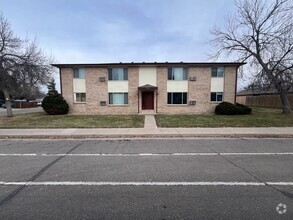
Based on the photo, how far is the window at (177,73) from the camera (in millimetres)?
18953

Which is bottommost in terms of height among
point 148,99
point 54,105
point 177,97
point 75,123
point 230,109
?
point 75,123

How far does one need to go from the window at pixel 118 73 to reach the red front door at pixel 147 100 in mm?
2743

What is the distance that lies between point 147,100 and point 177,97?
129 inches

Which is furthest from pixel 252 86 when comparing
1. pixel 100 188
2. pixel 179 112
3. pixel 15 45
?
pixel 15 45

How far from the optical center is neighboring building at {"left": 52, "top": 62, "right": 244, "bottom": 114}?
742 inches

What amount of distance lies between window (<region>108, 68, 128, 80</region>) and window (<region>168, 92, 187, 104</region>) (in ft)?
17.1

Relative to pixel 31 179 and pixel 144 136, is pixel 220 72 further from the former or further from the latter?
pixel 31 179

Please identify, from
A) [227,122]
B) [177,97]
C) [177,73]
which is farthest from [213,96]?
[227,122]

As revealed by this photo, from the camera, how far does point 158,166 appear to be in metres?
4.82

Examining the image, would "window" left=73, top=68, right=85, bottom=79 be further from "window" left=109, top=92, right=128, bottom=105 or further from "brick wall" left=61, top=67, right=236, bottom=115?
"window" left=109, top=92, right=128, bottom=105

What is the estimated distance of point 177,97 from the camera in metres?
19.3

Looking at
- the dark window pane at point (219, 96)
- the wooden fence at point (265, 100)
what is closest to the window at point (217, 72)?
the dark window pane at point (219, 96)

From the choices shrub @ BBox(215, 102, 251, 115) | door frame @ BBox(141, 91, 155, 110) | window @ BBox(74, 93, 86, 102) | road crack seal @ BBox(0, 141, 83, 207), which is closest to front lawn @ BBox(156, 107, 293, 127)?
shrub @ BBox(215, 102, 251, 115)

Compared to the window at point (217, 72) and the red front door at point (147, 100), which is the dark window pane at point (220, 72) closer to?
the window at point (217, 72)
